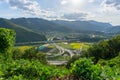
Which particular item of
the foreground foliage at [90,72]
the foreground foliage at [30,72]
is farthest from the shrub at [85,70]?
the foreground foliage at [30,72]

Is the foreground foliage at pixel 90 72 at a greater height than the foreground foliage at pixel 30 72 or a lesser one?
greater

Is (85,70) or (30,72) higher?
(85,70)

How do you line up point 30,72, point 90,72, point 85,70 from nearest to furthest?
point 90,72 < point 85,70 < point 30,72

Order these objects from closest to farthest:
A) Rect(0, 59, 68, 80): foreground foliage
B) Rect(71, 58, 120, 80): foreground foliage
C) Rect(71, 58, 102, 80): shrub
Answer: Rect(71, 58, 120, 80): foreground foliage < Rect(71, 58, 102, 80): shrub < Rect(0, 59, 68, 80): foreground foliage

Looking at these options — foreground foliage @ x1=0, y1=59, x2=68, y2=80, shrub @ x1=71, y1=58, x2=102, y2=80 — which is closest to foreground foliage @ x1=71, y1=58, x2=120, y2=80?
shrub @ x1=71, y1=58, x2=102, y2=80

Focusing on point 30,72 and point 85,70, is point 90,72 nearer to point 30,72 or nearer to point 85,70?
point 85,70

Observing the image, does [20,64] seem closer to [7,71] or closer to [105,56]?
[7,71]

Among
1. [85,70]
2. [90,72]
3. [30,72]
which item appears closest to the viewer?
[90,72]

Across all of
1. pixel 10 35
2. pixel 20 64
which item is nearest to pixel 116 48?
pixel 10 35

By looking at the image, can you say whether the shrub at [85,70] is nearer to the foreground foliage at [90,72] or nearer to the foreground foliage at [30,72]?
the foreground foliage at [90,72]

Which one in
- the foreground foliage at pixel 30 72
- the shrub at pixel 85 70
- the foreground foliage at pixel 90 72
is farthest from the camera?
the foreground foliage at pixel 30 72

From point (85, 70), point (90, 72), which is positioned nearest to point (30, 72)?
point (85, 70)

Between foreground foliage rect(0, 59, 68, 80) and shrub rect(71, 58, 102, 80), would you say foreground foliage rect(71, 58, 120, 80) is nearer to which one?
shrub rect(71, 58, 102, 80)
